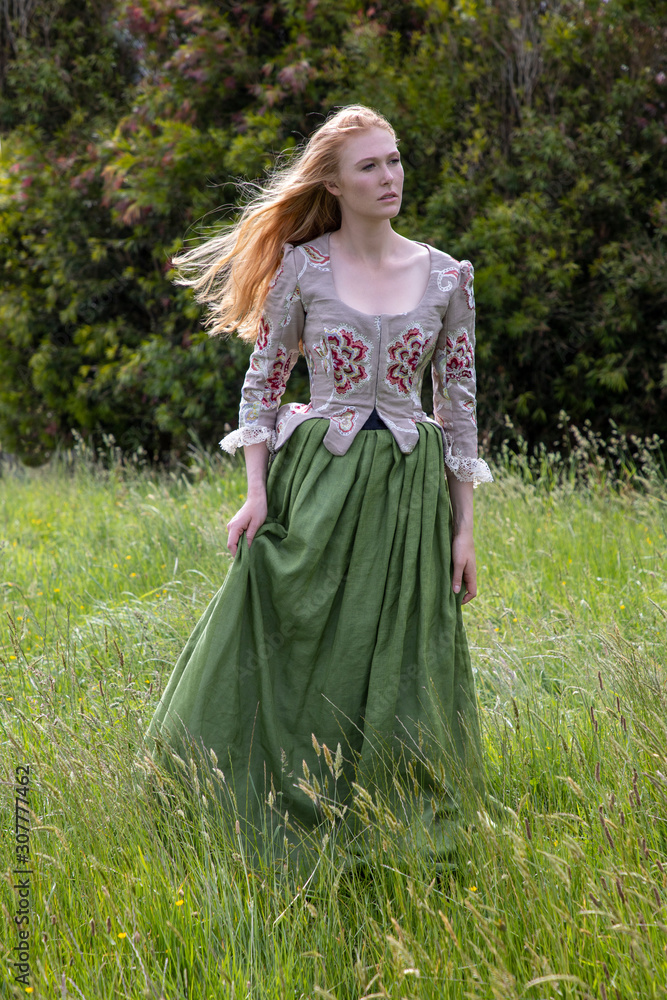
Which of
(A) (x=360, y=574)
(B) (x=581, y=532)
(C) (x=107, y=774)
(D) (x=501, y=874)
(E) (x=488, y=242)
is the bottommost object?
(B) (x=581, y=532)

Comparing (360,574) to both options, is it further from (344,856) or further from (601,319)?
(601,319)

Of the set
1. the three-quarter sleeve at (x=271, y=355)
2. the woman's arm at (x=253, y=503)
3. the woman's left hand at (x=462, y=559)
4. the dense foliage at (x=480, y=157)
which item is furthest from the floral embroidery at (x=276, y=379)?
the dense foliage at (x=480, y=157)

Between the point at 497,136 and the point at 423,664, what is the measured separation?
5.47m

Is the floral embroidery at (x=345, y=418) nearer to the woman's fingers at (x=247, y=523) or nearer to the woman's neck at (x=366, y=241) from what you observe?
the woman's fingers at (x=247, y=523)

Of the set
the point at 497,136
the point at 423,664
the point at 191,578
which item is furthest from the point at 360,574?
the point at 497,136

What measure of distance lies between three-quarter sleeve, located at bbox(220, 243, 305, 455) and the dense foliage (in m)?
4.09

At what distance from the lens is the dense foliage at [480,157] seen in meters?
6.25

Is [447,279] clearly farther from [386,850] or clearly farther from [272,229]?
[386,850]

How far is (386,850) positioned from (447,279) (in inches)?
54.0

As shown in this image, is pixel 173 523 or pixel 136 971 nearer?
pixel 136 971

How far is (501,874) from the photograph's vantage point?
177 cm

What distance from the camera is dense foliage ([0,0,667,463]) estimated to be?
6.25m

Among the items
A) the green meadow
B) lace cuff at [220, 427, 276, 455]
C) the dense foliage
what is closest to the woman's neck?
lace cuff at [220, 427, 276, 455]

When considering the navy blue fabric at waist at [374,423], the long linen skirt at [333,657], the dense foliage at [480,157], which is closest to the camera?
the long linen skirt at [333,657]
